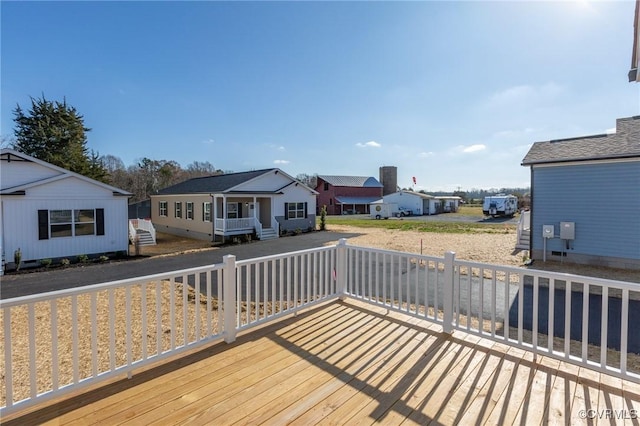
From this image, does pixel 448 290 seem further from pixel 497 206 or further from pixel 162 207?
pixel 497 206

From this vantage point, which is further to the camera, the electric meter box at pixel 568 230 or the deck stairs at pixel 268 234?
the deck stairs at pixel 268 234

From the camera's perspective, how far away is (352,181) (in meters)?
44.3

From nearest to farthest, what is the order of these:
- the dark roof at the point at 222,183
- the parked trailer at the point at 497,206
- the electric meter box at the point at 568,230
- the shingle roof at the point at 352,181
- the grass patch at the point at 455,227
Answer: the electric meter box at the point at 568,230
the dark roof at the point at 222,183
the grass patch at the point at 455,227
the parked trailer at the point at 497,206
the shingle roof at the point at 352,181

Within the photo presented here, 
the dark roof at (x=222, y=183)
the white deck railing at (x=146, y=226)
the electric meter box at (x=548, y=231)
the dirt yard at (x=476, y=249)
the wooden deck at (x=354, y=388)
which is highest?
the dark roof at (x=222, y=183)

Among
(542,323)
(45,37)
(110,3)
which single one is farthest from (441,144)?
(45,37)

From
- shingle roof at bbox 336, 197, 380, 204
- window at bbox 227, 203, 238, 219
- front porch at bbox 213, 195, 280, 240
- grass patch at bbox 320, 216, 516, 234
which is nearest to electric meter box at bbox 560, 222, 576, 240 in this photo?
grass patch at bbox 320, 216, 516, 234

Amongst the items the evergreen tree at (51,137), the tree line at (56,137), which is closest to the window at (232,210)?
the evergreen tree at (51,137)

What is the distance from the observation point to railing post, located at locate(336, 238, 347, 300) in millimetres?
4656

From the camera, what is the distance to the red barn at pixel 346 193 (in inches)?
1633

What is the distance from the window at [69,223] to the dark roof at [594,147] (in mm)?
16050

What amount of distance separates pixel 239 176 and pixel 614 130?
18094 millimetres

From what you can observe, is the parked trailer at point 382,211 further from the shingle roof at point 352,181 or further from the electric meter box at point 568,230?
the electric meter box at point 568,230

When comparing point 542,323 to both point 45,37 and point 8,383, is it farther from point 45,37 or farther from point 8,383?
point 45,37

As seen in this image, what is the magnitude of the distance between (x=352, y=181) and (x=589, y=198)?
35.8 metres
